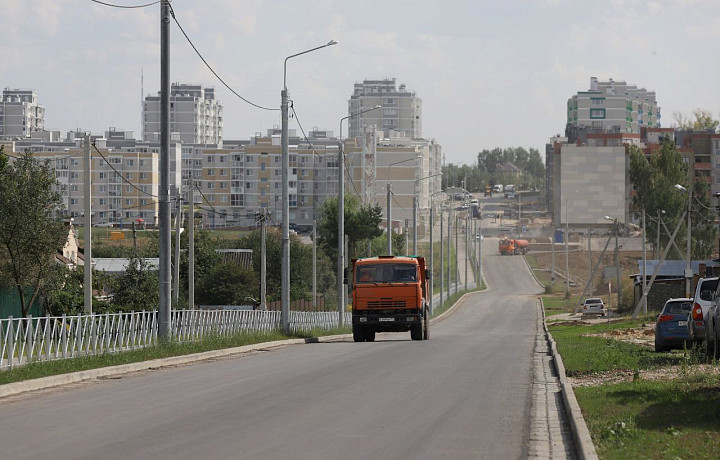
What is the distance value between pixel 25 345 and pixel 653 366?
1215 centimetres

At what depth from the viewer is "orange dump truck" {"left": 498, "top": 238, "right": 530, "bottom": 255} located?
149 m

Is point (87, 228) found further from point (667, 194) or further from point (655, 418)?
point (667, 194)

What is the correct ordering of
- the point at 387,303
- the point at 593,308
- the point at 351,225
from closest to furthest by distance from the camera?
the point at 387,303, the point at 593,308, the point at 351,225

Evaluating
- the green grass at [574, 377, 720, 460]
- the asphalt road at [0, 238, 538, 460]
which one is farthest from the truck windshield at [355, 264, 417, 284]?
the green grass at [574, 377, 720, 460]

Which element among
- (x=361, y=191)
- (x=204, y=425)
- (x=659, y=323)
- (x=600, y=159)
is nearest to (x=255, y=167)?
(x=361, y=191)

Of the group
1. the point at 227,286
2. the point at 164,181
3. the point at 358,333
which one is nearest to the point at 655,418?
the point at 164,181

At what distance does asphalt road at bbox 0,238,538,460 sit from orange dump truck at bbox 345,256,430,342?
13.2 meters

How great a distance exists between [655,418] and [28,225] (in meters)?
31.0

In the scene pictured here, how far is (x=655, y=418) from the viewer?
1240 centimetres

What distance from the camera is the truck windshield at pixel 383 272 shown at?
37.1 metres

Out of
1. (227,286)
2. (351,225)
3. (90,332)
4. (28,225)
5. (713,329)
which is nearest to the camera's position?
(713,329)

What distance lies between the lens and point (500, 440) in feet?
37.5

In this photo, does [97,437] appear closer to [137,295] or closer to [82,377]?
[82,377]

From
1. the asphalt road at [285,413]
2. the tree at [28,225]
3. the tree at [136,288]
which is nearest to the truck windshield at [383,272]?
the tree at [28,225]
